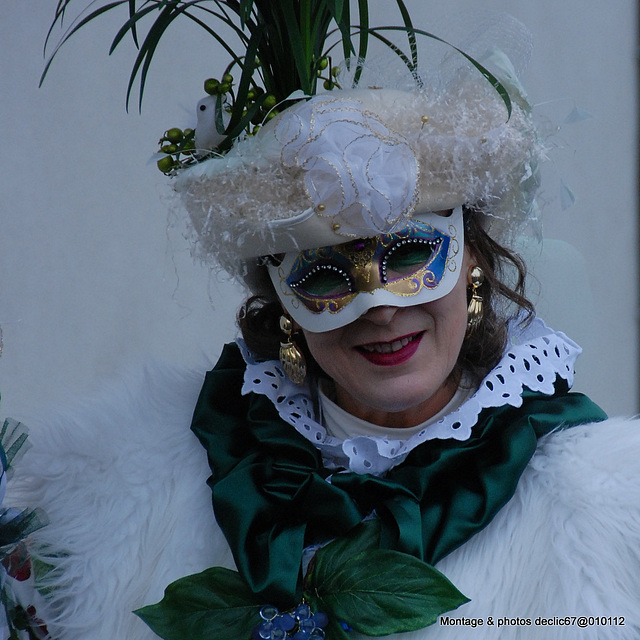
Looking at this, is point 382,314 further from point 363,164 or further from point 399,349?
point 363,164

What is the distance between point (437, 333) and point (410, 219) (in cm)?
20

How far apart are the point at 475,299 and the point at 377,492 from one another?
37cm

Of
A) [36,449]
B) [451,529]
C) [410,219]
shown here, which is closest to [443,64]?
[410,219]

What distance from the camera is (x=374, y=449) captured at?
1.46 meters

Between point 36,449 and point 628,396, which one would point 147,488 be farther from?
point 628,396

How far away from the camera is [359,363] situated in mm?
1440

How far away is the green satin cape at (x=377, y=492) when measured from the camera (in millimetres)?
1321

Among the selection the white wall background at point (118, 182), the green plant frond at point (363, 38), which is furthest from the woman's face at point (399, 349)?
the white wall background at point (118, 182)

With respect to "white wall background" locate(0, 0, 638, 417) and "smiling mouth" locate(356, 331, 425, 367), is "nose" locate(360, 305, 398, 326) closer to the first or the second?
"smiling mouth" locate(356, 331, 425, 367)

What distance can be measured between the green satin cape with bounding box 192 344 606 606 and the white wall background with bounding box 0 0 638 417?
1225mm

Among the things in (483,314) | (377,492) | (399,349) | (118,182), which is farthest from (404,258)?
(118,182)

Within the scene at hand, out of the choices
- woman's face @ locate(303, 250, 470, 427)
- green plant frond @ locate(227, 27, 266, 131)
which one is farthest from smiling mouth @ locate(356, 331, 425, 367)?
green plant frond @ locate(227, 27, 266, 131)

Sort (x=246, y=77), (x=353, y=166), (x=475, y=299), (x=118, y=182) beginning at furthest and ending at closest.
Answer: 1. (x=118, y=182)
2. (x=475, y=299)
3. (x=246, y=77)
4. (x=353, y=166)

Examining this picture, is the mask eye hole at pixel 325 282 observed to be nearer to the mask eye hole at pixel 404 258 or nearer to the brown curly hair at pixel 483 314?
the mask eye hole at pixel 404 258
